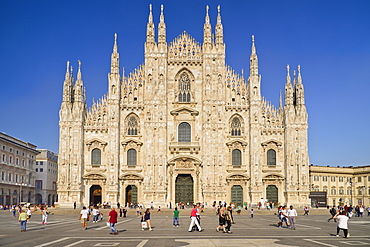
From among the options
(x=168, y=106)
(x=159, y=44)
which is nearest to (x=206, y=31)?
(x=159, y=44)

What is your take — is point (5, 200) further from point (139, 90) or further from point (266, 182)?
point (266, 182)

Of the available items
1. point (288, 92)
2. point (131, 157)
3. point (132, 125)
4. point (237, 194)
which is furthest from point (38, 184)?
point (288, 92)

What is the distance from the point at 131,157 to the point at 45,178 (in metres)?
51.1

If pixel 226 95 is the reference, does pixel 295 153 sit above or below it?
below

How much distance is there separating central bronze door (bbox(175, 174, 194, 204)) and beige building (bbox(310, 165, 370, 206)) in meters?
41.7

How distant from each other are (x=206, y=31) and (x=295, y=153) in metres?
20.7

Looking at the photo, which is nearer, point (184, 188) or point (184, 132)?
point (184, 188)

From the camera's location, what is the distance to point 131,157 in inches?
2510

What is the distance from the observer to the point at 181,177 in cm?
6388

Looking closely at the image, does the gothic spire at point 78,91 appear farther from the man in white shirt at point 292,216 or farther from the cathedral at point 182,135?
the man in white shirt at point 292,216

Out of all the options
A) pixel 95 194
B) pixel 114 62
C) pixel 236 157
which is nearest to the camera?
pixel 95 194

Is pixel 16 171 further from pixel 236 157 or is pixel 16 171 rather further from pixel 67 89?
pixel 236 157

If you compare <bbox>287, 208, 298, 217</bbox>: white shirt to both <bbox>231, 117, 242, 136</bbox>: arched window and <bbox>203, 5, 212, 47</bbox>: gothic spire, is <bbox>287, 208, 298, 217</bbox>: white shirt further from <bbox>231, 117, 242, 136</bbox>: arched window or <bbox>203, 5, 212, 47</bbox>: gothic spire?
<bbox>203, 5, 212, 47</bbox>: gothic spire

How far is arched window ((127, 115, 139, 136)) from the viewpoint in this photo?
211ft
